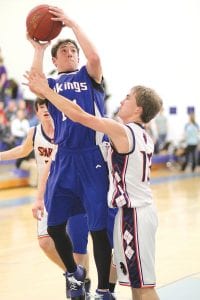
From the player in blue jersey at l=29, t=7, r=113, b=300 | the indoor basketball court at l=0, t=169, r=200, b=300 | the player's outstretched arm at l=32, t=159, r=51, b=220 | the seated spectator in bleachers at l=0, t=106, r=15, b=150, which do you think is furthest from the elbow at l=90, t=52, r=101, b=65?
the seated spectator in bleachers at l=0, t=106, r=15, b=150

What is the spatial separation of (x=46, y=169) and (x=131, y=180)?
0.76 m

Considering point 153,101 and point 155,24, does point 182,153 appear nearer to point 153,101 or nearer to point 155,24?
point 155,24

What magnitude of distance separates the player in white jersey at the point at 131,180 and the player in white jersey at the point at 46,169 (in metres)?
0.63

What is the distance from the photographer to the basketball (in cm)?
382

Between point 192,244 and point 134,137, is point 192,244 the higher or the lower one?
the lower one

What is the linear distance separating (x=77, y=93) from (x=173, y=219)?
464 cm

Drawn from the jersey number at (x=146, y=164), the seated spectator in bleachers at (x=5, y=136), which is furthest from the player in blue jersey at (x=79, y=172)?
the seated spectator in bleachers at (x=5, y=136)

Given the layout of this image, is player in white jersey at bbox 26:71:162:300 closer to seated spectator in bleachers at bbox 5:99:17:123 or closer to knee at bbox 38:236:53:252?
knee at bbox 38:236:53:252

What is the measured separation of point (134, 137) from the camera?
3.69 meters

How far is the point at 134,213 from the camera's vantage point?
371cm

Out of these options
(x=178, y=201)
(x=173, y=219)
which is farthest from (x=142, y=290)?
(x=178, y=201)

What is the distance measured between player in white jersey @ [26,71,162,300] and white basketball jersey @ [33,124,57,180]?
1091 millimetres

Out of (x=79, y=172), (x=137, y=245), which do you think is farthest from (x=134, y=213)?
(x=79, y=172)

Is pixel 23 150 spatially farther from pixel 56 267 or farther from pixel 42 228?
pixel 56 267
